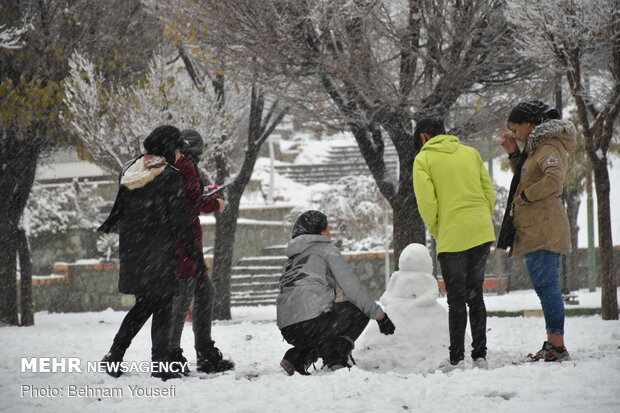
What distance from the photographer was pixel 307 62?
8680 millimetres

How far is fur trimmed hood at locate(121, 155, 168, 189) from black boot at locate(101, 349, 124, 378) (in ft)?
3.90

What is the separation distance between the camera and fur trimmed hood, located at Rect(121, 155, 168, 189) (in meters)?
5.04

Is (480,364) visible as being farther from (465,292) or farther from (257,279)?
(257,279)

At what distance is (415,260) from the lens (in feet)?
18.8

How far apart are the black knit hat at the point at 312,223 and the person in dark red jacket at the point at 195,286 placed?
0.64m

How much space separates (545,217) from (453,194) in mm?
Answer: 721

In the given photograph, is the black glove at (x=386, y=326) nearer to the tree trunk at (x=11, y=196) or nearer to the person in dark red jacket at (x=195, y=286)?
the person in dark red jacket at (x=195, y=286)

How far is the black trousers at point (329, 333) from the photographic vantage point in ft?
16.9

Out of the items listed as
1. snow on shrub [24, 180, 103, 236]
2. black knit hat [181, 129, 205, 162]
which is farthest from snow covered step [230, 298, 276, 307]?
black knit hat [181, 129, 205, 162]

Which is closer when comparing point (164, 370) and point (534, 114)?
point (164, 370)

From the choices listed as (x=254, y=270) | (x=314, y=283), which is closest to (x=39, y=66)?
(x=314, y=283)

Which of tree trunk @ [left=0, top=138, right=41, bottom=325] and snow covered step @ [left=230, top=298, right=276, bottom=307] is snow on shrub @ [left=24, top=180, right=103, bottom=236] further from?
tree trunk @ [left=0, top=138, right=41, bottom=325]

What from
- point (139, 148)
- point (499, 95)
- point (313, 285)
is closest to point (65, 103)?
point (139, 148)

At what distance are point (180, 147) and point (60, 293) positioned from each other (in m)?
15.8
